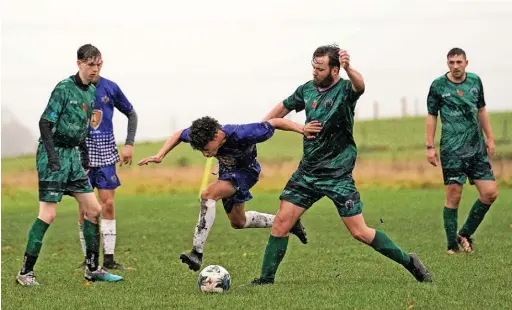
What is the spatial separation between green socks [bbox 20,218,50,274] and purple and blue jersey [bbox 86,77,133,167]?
185 centimetres

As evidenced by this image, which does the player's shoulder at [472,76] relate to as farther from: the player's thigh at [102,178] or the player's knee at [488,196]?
the player's thigh at [102,178]

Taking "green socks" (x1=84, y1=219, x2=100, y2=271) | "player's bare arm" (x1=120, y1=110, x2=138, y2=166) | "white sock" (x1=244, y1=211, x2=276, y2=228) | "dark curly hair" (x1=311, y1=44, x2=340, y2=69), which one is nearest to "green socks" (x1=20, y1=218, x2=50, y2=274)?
"green socks" (x1=84, y1=219, x2=100, y2=271)

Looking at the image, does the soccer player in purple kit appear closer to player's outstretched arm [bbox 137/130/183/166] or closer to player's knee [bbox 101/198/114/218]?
player's knee [bbox 101/198/114/218]

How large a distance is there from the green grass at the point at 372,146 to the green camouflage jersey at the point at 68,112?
→ 24.0 m

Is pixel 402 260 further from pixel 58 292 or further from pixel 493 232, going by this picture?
pixel 493 232

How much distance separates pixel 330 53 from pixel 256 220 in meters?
2.79

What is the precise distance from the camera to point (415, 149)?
41906 millimetres

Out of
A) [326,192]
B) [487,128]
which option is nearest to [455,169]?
[487,128]

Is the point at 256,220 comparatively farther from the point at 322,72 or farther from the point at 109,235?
the point at 322,72

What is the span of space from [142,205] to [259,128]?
19345mm

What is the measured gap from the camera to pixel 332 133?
9945 mm

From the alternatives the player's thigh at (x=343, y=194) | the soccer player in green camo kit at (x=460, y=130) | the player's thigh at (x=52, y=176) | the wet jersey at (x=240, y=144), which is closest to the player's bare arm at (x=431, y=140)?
the soccer player in green camo kit at (x=460, y=130)

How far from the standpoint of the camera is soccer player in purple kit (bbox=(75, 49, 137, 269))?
506 inches

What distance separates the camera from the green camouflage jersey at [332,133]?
32.4 ft
